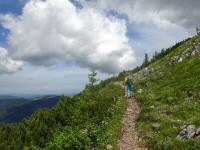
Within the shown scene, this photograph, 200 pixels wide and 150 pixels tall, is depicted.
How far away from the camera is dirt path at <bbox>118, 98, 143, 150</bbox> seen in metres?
28.6

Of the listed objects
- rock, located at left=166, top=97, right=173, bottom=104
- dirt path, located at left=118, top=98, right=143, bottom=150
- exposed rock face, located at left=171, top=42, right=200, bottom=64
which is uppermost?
exposed rock face, located at left=171, top=42, right=200, bottom=64

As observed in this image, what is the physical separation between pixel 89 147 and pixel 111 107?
23895 millimetres

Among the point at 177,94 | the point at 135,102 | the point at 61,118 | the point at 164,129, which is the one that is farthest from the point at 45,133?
the point at 164,129

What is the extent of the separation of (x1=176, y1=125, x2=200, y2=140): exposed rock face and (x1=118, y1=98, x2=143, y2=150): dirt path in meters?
3.48

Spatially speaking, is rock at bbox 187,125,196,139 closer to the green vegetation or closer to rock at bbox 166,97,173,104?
the green vegetation

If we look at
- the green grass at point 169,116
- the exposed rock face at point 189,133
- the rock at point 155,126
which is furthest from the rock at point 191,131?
the rock at point 155,126

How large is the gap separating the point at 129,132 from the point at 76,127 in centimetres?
835

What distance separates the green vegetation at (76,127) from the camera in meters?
22.7

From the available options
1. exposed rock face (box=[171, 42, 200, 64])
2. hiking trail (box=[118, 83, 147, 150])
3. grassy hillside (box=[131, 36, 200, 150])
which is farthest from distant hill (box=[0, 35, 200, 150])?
exposed rock face (box=[171, 42, 200, 64])

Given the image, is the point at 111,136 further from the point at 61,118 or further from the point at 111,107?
the point at 61,118

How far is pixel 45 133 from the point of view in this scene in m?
66.8

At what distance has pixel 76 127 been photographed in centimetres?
2606

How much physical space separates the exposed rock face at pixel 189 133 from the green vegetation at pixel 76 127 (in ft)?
17.0

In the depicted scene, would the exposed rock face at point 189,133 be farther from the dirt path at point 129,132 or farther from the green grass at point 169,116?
the dirt path at point 129,132
